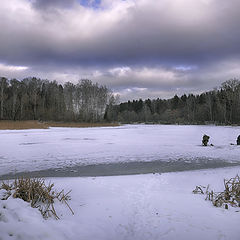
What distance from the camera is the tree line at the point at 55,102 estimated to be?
163ft

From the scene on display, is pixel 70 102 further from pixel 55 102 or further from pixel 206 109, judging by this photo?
pixel 206 109

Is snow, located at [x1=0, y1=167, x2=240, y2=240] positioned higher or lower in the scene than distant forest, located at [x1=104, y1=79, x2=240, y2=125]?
lower

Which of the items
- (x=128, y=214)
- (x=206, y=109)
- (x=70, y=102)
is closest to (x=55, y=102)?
(x=70, y=102)

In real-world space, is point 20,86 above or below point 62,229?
above

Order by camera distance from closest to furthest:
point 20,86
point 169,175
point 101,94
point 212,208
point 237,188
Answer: point 212,208
point 237,188
point 169,175
point 101,94
point 20,86

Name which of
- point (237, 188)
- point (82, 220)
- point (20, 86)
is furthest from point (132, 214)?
point (20, 86)

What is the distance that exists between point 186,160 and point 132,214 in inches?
229

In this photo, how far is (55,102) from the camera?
61.6 meters

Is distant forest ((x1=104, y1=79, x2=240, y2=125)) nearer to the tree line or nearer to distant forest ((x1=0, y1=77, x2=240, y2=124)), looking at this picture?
distant forest ((x1=0, y1=77, x2=240, y2=124))

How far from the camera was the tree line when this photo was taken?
49.6m

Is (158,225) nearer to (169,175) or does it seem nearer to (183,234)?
(183,234)

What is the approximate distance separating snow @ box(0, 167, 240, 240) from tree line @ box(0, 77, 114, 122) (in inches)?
1720

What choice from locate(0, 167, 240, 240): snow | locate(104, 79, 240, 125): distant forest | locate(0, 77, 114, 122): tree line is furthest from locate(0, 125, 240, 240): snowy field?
locate(104, 79, 240, 125): distant forest

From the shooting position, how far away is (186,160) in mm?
8734
